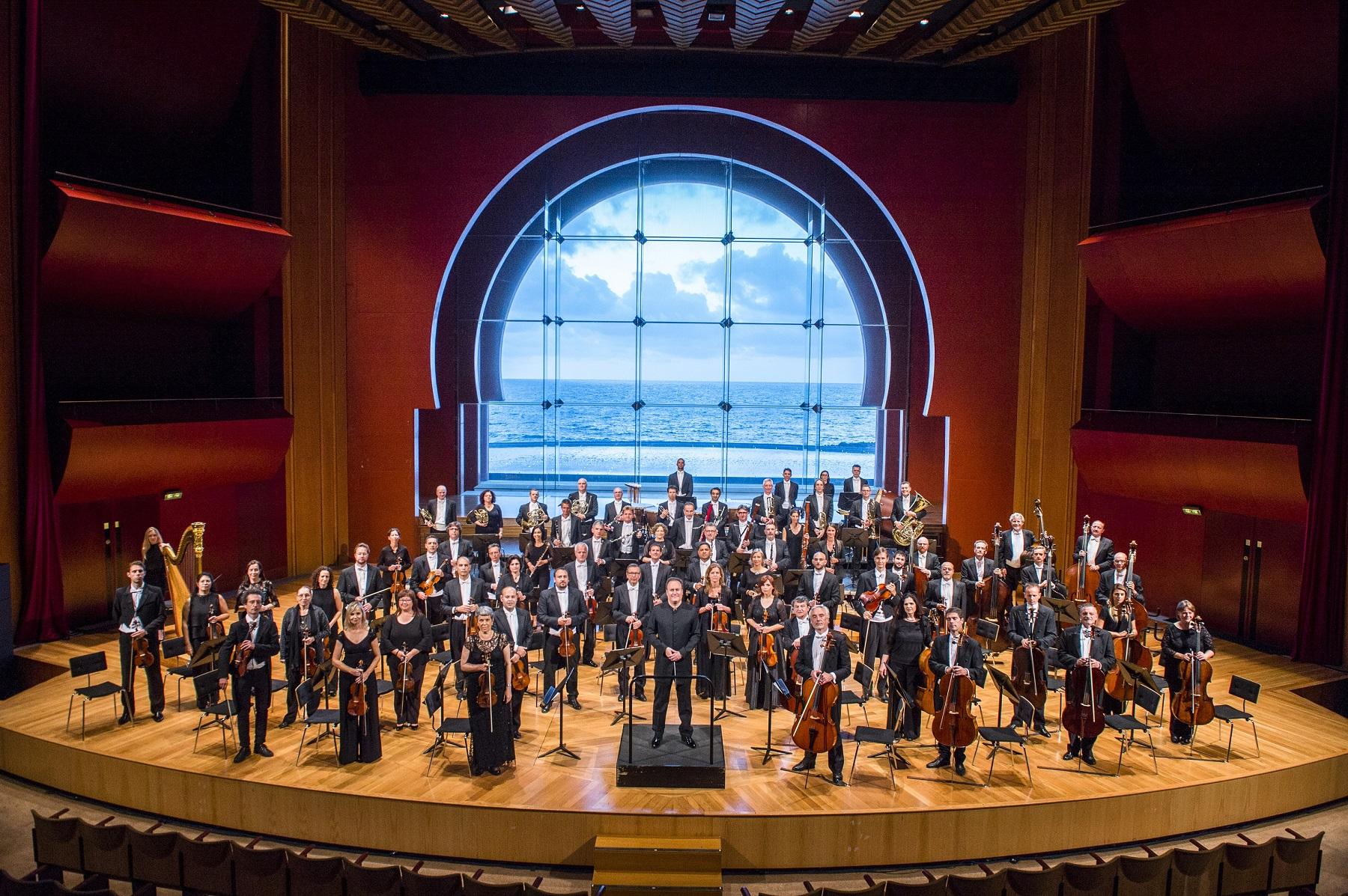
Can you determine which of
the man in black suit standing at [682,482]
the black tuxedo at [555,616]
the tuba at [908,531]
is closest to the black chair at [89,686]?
the black tuxedo at [555,616]

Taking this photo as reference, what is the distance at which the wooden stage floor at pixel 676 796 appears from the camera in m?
6.88

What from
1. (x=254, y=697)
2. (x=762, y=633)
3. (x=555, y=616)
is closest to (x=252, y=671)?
(x=254, y=697)

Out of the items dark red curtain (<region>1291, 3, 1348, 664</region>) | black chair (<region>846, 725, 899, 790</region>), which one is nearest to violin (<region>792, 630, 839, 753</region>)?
black chair (<region>846, 725, 899, 790</region>)

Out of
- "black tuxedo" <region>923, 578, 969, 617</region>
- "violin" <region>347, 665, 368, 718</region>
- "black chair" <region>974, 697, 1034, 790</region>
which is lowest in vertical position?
"black chair" <region>974, 697, 1034, 790</region>

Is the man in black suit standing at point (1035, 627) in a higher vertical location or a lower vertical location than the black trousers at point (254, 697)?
higher

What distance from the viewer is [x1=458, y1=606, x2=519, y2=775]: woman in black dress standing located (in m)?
7.31

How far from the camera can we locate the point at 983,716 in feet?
29.3

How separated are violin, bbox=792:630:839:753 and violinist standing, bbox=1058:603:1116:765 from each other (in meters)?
2.13

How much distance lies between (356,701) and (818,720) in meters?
3.63

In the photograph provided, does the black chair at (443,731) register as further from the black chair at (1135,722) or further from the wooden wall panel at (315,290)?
the wooden wall panel at (315,290)

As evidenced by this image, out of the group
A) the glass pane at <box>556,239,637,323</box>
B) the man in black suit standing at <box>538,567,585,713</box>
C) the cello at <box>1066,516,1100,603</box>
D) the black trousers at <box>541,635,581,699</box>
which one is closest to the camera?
the man in black suit standing at <box>538,567,585,713</box>

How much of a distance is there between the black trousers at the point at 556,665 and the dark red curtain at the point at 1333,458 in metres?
7.94

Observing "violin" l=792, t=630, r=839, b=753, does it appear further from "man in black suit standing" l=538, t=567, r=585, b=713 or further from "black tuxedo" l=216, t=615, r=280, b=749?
"black tuxedo" l=216, t=615, r=280, b=749

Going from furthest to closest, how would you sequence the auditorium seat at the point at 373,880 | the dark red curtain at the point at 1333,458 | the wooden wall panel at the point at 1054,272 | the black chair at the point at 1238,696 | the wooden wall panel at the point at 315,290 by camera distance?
1. the wooden wall panel at the point at 315,290
2. the wooden wall panel at the point at 1054,272
3. the dark red curtain at the point at 1333,458
4. the black chair at the point at 1238,696
5. the auditorium seat at the point at 373,880
